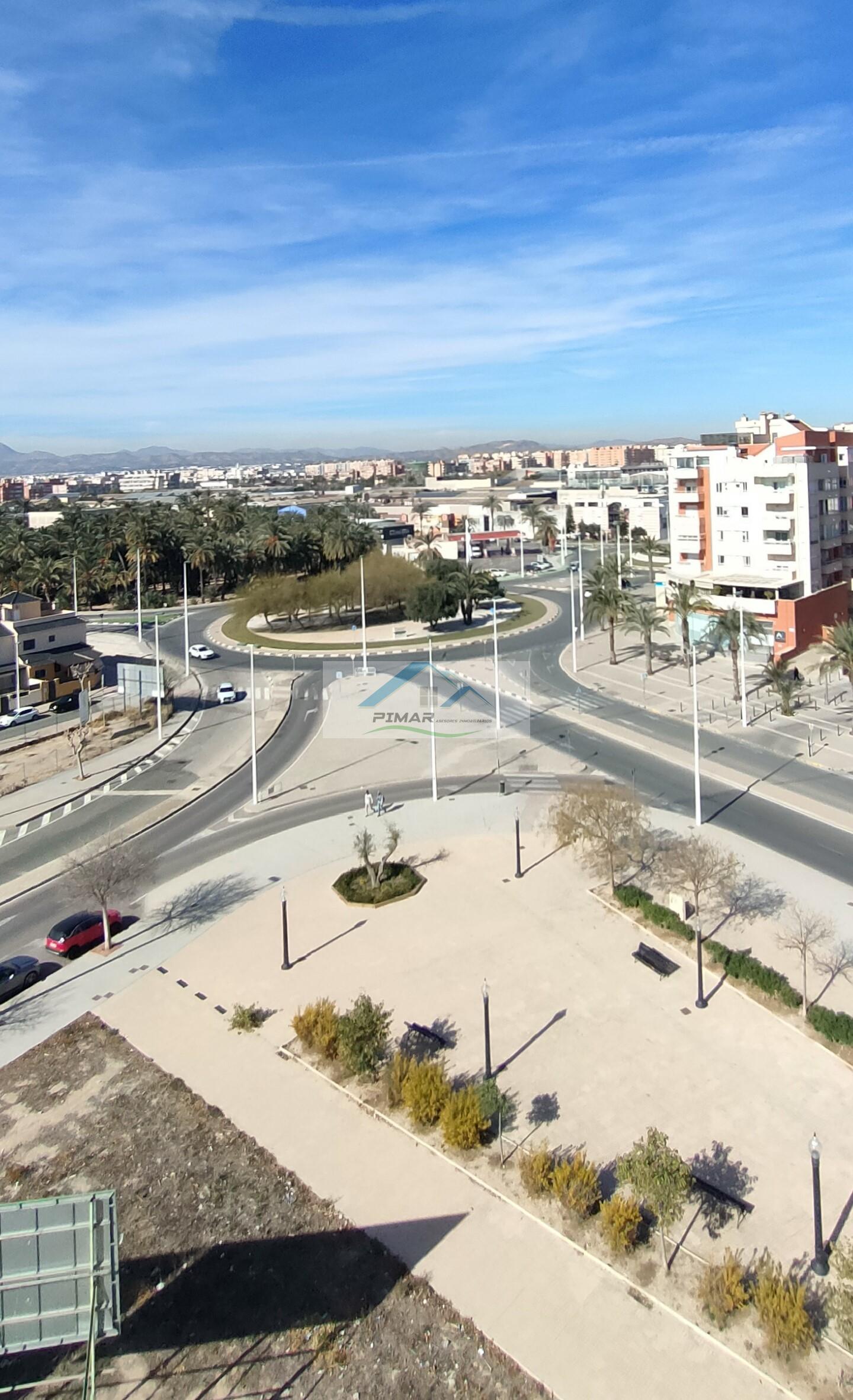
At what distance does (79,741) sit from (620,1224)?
3826 centimetres

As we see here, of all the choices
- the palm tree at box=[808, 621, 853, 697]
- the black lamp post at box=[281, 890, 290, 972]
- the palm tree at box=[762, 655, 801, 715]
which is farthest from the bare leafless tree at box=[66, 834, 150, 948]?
the palm tree at box=[808, 621, 853, 697]

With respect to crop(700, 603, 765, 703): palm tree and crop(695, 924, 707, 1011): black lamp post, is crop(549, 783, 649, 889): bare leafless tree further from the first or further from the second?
crop(700, 603, 765, 703): palm tree

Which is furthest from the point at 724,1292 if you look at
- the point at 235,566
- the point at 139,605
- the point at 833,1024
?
the point at 235,566

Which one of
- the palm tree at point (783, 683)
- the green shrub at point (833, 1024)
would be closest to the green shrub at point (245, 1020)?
the green shrub at point (833, 1024)

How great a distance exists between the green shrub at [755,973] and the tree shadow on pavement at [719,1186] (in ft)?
18.4

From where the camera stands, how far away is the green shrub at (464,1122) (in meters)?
16.5

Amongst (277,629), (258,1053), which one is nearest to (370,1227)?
(258,1053)

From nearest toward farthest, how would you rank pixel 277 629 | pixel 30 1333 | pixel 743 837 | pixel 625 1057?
pixel 30 1333 → pixel 625 1057 → pixel 743 837 → pixel 277 629

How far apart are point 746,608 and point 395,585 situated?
110 feet

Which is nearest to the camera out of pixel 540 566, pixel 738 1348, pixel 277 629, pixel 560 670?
pixel 738 1348

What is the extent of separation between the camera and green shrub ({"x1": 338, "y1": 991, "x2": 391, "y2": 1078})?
18406mm

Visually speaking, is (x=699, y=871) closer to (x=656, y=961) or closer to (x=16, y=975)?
(x=656, y=961)

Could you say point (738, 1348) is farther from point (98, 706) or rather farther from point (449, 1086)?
point (98, 706)

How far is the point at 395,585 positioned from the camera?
81.7m
